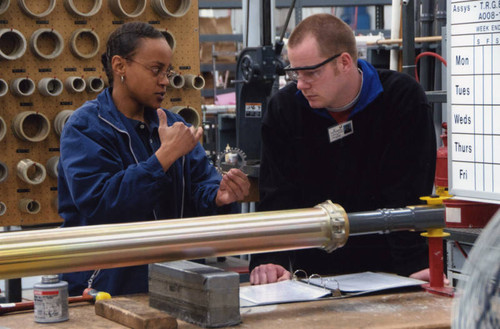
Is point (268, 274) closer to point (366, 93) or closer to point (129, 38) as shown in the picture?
point (366, 93)

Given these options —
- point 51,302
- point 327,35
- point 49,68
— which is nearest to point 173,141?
point 327,35

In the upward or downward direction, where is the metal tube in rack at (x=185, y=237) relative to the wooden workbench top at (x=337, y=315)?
upward

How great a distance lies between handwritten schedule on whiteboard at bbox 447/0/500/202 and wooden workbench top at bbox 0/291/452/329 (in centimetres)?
31

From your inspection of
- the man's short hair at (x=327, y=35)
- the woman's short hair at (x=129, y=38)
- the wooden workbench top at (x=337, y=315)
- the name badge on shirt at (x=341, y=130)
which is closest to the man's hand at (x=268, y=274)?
the wooden workbench top at (x=337, y=315)

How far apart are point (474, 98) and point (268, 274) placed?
73 cm

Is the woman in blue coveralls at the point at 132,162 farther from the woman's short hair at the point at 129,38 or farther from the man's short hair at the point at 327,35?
the man's short hair at the point at 327,35

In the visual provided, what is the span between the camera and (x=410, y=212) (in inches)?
73.2

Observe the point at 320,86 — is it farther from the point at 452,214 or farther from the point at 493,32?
the point at 493,32

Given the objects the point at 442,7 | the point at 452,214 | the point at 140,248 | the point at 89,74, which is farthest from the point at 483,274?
the point at 89,74

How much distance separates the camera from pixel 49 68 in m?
4.46

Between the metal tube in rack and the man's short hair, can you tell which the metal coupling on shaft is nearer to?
the metal tube in rack

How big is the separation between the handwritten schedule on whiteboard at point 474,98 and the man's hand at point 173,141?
2.78 ft

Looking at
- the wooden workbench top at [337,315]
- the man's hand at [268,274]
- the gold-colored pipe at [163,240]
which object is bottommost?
the wooden workbench top at [337,315]

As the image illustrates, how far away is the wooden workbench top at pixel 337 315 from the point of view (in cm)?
166
